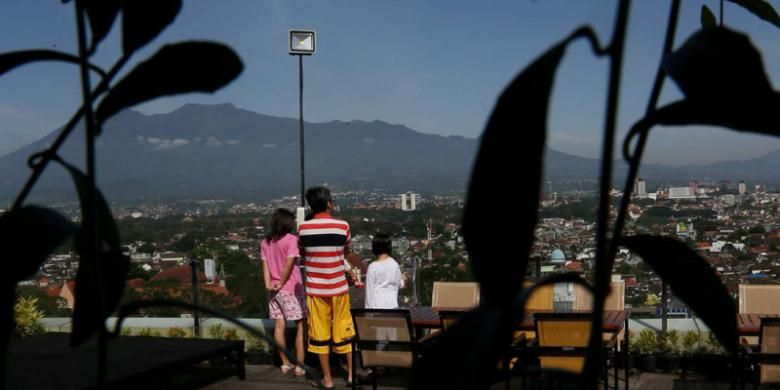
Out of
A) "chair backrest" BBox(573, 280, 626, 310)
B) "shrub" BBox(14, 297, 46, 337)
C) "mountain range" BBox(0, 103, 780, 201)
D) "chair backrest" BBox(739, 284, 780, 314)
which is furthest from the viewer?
"shrub" BBox(14, 297, 46, 337)

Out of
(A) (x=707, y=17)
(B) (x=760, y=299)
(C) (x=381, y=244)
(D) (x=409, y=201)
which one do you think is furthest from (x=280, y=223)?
(A) (x=707, y=17)

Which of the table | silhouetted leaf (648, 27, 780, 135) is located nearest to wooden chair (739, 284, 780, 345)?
the table

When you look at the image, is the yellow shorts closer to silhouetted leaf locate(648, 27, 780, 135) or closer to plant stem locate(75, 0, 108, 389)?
plant stem locate(75, 0, 108, 389)

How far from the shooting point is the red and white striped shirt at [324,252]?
5.08m

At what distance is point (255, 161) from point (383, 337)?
Answer: 13.2 m

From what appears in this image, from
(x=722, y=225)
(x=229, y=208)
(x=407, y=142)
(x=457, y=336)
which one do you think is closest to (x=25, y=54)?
(x=457, y=336)

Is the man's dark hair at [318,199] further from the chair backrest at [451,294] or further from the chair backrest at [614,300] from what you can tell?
the chair backrest at [614,300]

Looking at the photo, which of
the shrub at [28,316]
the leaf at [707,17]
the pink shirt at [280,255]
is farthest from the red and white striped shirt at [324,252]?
the leaf at [707,17]

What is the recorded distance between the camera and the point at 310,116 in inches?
316

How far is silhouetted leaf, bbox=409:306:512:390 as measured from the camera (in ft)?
1.04

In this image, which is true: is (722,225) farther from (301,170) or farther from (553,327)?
(301,170)

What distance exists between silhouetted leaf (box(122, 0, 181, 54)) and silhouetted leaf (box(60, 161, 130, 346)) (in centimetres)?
8

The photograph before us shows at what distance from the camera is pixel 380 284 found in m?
5.49

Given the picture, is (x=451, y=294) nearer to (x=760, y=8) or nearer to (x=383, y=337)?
(x=383, y=337)
